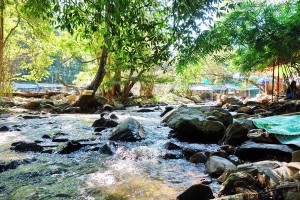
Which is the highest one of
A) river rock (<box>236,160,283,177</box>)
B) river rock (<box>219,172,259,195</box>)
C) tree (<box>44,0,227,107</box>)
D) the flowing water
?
tree (<box>44,0,227,107</box>)

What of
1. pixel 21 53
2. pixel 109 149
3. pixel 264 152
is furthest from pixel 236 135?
pixel 21 53

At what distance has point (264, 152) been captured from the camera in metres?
3.94

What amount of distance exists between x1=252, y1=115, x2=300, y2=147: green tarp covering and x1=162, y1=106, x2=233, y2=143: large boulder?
84 centimetres

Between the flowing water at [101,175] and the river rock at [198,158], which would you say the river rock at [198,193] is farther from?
the river rock at [198,158]

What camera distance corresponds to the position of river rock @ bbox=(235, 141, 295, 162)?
3.82 m

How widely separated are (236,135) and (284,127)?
89 cm

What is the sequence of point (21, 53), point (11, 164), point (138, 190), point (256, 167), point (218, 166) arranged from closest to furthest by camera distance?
point (256, 167), point (138, 190), point (218, 166), point (11, 164), point (21, 53)

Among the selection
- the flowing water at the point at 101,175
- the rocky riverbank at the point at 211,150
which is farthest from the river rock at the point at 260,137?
the flowing water at the point at 101,175

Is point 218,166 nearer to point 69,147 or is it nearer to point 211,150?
point 211,150

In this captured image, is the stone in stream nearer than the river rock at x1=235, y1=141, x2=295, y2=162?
Yes

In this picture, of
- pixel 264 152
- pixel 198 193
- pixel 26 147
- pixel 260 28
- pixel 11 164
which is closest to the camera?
pixel 198 193

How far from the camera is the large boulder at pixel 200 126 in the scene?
5430mm

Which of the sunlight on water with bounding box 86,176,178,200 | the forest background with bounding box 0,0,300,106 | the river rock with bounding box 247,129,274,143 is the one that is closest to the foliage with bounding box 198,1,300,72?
the forest background with bounding box 0,0,300,106

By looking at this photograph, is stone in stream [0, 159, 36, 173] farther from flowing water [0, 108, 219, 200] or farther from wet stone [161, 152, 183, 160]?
wet stone [161, 152, 183, 160]
